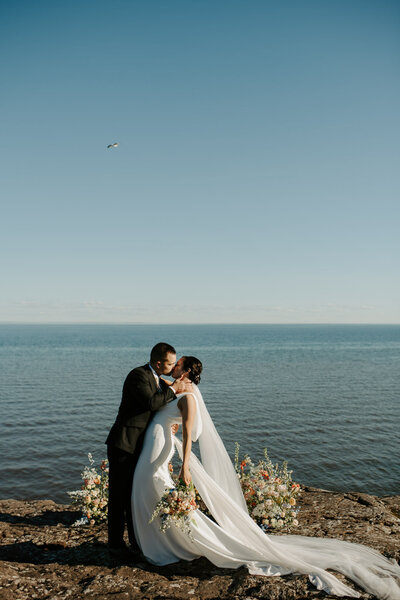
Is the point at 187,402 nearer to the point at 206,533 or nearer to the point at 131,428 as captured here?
the point at 131,428

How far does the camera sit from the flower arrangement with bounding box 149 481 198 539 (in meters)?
5.66

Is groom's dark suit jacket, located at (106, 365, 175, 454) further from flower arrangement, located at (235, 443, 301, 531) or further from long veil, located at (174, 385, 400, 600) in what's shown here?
flower arrangement, located at (235, 443, 301, 531)

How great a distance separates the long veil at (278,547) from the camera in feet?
17.0

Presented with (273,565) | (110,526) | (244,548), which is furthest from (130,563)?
(273,565)

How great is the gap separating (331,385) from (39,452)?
24.4m

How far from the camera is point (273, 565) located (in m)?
5.61

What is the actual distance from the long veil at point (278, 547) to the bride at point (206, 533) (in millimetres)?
12

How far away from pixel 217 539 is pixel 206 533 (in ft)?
0.66

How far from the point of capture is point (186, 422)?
19.2ft

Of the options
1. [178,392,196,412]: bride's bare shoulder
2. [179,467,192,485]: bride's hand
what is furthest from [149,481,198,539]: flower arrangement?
[178,392,196,412]: bride's bare shoulder

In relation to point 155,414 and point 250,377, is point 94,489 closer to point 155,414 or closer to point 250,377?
point 155,414

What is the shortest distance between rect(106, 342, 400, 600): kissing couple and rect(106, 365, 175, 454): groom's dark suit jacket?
0.04ft

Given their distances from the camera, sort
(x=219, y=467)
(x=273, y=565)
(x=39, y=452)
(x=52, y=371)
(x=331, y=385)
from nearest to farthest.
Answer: (x=273, y=565), (x=219, y=467), (x=39, y=452), (x=331, y=385), (x=52, y=371)

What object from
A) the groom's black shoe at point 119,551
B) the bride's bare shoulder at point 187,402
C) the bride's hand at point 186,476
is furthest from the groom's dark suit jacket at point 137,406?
the groom's black shoe at point 119,551
